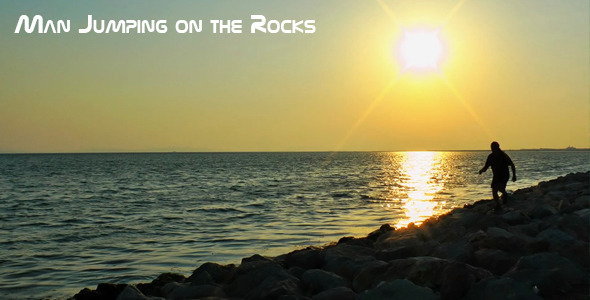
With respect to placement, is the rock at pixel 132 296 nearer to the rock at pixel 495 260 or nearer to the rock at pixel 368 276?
the rock at pixel 368 276

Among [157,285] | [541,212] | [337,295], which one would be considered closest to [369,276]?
[337,295]

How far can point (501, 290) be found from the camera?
207 inches

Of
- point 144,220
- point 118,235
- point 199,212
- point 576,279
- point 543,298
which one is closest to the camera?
point 543,298

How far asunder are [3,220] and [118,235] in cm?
641

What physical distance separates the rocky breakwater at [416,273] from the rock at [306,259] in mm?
14

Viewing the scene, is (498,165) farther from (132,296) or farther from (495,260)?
(132,296)

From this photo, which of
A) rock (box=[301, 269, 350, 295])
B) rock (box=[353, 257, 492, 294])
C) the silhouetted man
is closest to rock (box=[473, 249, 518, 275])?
rock (box=[353, 257, 492, 294])

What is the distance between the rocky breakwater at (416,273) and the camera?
5.52 meters

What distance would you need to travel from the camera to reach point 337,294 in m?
5.87

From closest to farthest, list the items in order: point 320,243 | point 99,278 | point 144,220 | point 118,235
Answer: point 99,278, point 320,243, point 118,235, point 144,220

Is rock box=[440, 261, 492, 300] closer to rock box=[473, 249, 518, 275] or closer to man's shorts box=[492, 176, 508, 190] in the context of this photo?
rock box=[473, 249, 518, 275]

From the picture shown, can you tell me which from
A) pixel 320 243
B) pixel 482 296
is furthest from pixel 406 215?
pixel 482 296

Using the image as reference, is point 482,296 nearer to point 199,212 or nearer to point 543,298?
point 543,298

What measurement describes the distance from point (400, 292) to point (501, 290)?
3.00 feet
